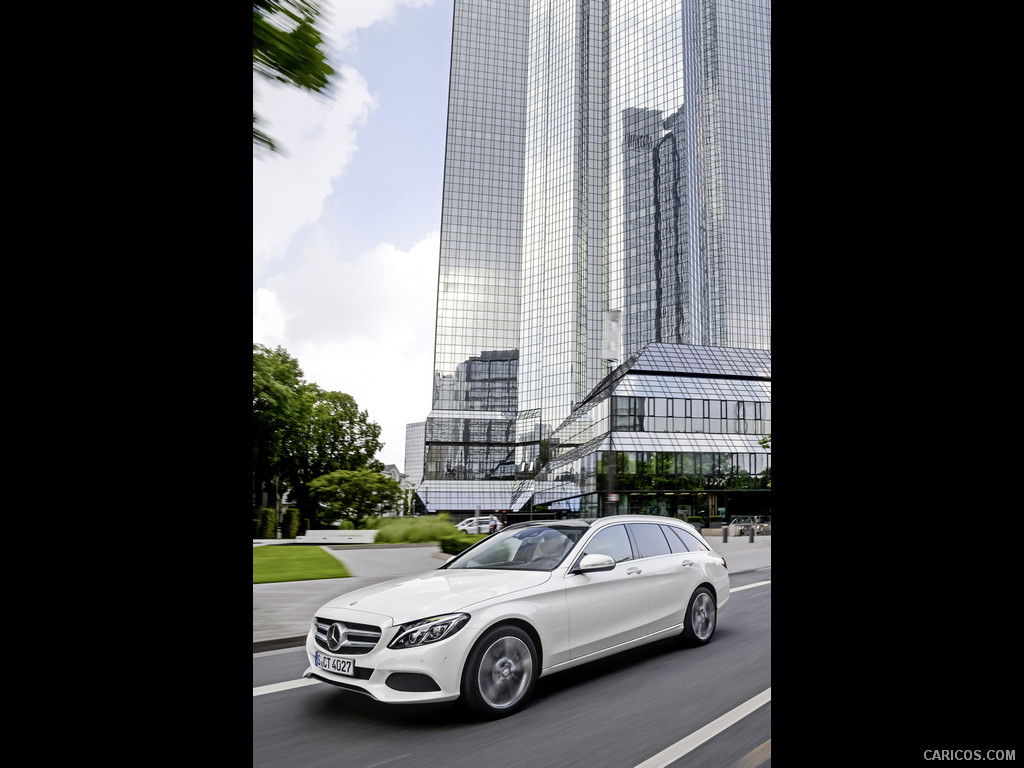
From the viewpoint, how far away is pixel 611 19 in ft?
345

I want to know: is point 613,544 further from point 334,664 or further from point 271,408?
point 271,408

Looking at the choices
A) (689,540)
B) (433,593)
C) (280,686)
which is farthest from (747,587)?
(280,686)

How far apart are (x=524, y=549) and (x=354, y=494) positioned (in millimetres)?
22022

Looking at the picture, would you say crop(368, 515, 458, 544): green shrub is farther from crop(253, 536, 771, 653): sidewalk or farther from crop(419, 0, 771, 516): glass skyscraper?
crop(419, 0, 771, 516): glass skyscraper

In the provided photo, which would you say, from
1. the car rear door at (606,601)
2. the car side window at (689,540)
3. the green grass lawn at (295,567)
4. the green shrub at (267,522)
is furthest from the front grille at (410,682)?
the green shrub at (267,522)

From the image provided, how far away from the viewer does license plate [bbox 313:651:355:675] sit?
439cm

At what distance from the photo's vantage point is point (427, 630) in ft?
14.3

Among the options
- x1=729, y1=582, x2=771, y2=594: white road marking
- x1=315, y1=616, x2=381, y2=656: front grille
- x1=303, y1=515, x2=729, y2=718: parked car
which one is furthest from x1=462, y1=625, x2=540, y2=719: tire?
x1=729, y1=582, x2=771, y2=594: white road marking

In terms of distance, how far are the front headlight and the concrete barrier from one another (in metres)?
19.2
